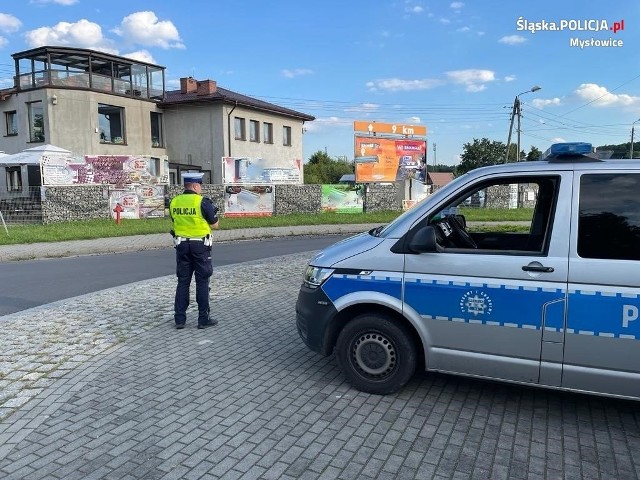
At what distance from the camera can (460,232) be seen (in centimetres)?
459

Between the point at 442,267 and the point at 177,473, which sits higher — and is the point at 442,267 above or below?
above

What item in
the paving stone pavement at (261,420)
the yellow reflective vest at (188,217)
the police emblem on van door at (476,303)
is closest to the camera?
the paving stone pavement at (261,420)

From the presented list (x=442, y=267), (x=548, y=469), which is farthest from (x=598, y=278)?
(x=548, y=469)

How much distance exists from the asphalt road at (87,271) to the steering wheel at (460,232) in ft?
20.7

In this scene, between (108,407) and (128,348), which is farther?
(128,348)

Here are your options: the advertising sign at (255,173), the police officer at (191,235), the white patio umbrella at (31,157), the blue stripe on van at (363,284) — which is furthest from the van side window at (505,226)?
the advertising sign at (255,173)

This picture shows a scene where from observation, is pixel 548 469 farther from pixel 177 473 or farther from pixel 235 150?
pixel 235 150

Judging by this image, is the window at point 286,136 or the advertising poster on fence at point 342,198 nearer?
the advertising poster on fence at point 342,198

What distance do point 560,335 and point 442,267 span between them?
3.06 ft

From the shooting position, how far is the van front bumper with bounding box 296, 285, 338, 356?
4.16 meters

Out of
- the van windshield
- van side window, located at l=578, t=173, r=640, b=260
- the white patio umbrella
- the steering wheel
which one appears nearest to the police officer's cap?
the van windshield

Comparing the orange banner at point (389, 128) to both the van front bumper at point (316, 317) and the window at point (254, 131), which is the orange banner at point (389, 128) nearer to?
the window at point (254, 131)

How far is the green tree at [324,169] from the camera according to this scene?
202 feet

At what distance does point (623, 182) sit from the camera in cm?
346
